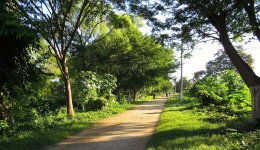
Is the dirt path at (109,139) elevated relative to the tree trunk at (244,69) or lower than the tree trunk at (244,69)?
lower

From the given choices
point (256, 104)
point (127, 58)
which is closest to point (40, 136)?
point (256, 104)

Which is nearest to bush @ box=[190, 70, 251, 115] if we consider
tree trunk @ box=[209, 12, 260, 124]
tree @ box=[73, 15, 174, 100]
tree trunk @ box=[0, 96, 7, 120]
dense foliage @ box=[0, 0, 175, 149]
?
dense foliage @ box=[0, 0, 175, 149]

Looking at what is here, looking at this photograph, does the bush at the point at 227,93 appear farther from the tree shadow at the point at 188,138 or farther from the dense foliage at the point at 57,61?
the tree shadow at the point at 188,138

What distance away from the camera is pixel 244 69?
1319cm

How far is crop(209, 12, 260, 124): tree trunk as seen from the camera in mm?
12789

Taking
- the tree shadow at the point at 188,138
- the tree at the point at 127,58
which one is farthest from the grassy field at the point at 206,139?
the tree at the point at 127,58

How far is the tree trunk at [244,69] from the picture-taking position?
12.8 meters

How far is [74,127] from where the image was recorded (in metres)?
15.6

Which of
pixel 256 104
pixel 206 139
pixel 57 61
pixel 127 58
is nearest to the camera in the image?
pixel 206 139

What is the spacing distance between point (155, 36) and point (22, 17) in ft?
22.4

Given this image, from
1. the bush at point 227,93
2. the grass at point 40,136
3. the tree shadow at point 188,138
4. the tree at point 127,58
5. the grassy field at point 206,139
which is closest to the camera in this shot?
the grassy field at point 206,139

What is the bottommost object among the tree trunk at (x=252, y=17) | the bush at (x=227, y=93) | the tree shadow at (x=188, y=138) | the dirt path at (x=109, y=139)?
the dirt path at (x=109, y=139)

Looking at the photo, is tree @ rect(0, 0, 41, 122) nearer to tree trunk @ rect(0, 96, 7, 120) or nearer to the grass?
tree trunk @ rect(0, 96, 7, 120)

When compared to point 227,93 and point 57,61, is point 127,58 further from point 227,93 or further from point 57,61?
point 57,61
